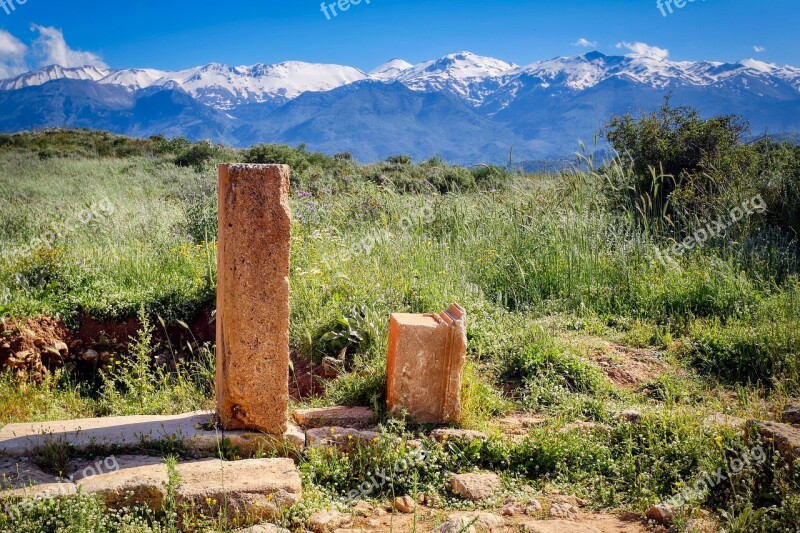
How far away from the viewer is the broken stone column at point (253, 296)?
3627mm

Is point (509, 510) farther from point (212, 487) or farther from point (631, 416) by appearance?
point (212, 487)

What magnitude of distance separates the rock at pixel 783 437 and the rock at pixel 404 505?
88.7 inches

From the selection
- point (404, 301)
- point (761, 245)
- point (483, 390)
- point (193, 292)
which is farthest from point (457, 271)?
point (761, 245)

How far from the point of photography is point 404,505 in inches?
142

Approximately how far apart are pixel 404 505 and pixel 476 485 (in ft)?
1.59

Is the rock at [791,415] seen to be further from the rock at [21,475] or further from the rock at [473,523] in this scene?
the rock at [21,475]

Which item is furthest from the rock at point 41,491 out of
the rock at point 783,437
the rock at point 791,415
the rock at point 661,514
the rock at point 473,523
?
the rock at point 791,415

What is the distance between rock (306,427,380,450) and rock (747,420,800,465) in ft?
8.14

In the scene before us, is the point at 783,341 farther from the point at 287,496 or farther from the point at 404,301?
the point at 287,496

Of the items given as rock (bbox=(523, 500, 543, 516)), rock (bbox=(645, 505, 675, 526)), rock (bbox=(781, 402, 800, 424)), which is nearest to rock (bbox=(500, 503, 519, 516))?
rock (bbox=(523, 500, 543, 516))

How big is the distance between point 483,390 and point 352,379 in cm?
107

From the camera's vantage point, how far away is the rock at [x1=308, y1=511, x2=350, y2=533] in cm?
332

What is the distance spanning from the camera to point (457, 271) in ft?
23.6

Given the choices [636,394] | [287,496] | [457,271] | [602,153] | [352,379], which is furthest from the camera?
[602,153]
